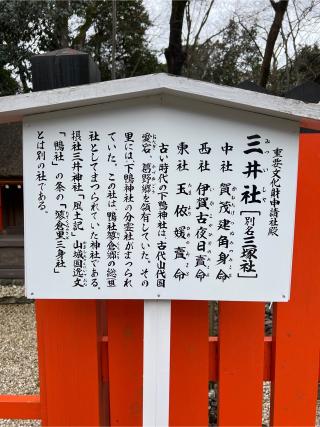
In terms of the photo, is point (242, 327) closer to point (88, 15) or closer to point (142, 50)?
point (88, 15)

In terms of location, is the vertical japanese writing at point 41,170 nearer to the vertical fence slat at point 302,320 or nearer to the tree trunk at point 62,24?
the vertical fence slat at point 302,320

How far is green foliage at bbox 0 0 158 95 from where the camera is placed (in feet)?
27.1

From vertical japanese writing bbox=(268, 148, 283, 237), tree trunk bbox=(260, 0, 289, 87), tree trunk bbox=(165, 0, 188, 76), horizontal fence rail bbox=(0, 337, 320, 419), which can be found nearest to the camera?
vertical japanese writing bbox=(268, 148, 283, 237)

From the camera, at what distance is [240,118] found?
3.88 ft

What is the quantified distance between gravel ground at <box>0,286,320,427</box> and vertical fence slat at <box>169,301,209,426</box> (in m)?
→ 0.94

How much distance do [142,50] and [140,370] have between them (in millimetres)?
11739

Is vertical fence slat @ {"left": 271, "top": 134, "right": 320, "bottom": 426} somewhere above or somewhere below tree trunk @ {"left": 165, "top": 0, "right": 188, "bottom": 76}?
below

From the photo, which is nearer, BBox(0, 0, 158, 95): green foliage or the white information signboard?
the white information signboard

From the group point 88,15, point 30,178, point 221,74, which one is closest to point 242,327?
point 30,178

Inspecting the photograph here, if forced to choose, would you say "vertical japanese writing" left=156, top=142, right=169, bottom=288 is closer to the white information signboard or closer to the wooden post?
the white information signboard

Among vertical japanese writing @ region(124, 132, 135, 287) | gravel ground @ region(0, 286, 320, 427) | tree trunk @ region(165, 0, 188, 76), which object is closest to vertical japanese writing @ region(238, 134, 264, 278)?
vertical japanese writing @ region(124, 132, 135, 287)

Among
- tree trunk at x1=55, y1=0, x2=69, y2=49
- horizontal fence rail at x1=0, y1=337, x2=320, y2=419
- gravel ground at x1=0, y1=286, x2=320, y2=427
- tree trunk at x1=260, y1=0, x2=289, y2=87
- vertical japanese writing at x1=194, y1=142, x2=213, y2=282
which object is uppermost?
tree trunk at x1=55, y1=0, x2=69, y2=49

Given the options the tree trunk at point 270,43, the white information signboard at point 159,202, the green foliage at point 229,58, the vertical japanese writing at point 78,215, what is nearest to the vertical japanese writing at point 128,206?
the white information signboard at point 159,202

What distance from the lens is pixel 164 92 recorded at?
1.15 meters
